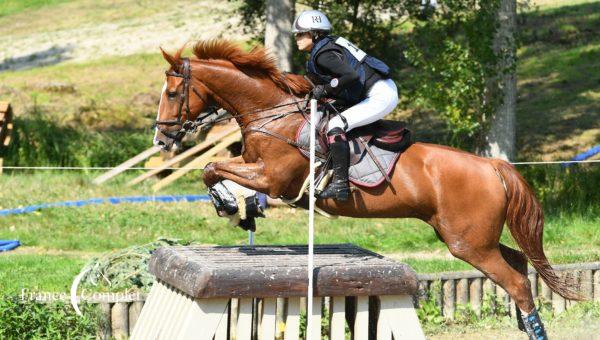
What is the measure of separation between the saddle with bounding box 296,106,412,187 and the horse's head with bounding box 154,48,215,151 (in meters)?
0.84

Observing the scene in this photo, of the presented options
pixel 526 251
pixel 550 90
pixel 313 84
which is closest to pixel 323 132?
pixel 313 84

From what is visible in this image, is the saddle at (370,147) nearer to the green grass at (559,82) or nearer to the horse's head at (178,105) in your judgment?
the horse's head at (178,105)

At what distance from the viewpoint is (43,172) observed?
17.1m

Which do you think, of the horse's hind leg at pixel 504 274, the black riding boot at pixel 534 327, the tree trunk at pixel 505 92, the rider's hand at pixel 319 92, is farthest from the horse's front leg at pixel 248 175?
the tree trunk at pixel 505 92

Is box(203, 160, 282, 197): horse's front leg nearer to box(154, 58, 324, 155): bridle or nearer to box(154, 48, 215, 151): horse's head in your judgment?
box(154, 58, 324, 155): bridle

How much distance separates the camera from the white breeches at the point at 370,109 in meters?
7.90

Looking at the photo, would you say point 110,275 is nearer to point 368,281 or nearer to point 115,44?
point 368,281

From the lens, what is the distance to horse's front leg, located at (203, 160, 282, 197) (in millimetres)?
7812

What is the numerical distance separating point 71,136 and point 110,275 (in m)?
9.96

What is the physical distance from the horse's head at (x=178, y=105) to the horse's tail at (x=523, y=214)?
2432mm

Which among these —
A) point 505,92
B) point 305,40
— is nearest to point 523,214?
point 305,40

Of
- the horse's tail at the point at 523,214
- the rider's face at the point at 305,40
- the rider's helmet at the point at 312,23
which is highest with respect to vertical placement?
the rider's helmet at the point at 312,23

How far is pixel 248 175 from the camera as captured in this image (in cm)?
783

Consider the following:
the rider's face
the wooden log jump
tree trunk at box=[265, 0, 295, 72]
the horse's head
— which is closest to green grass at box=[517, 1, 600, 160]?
tree trunk at box=[265, 0, 295, 72]
